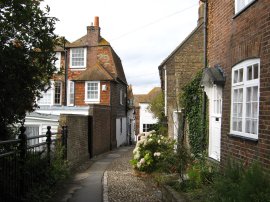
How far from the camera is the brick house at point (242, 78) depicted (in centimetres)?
685

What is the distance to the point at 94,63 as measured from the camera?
3047 cm

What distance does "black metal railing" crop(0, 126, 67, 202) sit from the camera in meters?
6.07

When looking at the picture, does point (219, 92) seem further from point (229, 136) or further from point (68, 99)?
point (68, 99)

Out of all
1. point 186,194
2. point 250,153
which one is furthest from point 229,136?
point 186,194

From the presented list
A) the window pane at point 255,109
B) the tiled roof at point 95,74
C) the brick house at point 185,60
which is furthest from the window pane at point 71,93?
the window pane at point 255,109

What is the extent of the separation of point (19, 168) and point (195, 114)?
7056 mm

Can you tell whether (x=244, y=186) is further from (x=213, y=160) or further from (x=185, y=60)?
(x=185, y=60)

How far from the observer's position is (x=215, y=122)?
10.6 m

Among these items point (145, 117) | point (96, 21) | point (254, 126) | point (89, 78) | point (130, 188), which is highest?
point (96, 21)

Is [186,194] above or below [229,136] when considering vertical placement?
below

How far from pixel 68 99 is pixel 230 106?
22541mm

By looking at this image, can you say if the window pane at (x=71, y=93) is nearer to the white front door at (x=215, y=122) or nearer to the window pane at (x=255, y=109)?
the white front door at (x=215, y=122)

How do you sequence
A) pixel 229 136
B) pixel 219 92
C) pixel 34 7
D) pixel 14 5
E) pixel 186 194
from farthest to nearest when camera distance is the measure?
pixel 219 92 < pixel 229 136 < pixel 186 194 < pixel 34 7 < pixel 14 5

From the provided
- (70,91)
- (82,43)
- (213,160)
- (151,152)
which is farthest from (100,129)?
(213,160)
